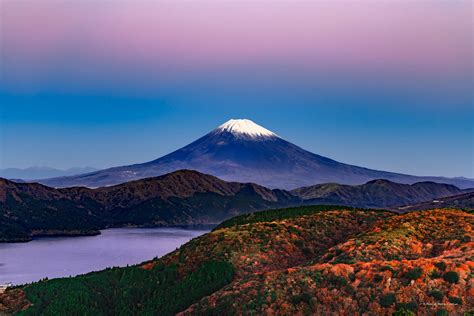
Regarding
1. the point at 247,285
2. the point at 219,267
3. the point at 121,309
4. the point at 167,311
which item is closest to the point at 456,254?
the point at 247,285

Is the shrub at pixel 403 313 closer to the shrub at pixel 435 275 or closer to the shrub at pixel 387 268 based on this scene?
the shrub at pixel 435 275

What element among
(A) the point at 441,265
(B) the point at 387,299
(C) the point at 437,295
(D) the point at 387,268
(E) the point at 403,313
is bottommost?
(E) the point at 403,313

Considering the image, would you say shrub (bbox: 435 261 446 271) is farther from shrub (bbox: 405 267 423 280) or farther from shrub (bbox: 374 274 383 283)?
shrub (bbox: 374 274 383 283)

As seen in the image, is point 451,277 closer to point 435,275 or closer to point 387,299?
point 435,275

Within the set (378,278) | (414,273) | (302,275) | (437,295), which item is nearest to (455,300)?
(437,295)

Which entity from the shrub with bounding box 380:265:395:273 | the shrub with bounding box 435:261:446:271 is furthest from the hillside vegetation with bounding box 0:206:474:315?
the shrub with bounding box 435:261:446:271

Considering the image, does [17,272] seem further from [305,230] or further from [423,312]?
[423,312]

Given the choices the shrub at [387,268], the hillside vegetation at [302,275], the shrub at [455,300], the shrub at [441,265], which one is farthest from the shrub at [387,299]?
the shrub at [441,265]
